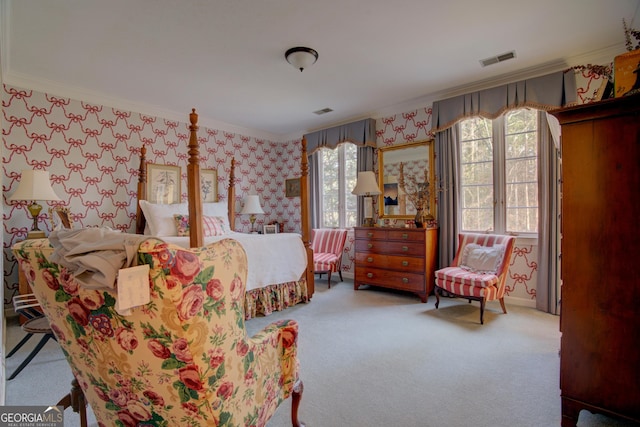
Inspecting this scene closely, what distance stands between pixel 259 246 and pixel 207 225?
112 cm

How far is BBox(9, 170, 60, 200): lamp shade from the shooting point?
2.87 metres

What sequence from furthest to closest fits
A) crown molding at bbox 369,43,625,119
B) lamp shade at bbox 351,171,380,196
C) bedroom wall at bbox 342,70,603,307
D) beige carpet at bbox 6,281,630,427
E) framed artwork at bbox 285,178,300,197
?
framed artwork at bbox 285,178,300,197
lamp shade at bbox 351,171,380,196
bedroom wall at bbox 342,70,603,307
crown molding at bbox 369,43,625,119
beige carpet at bbox 6,281,630,427

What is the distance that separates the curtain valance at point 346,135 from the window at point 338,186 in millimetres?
183

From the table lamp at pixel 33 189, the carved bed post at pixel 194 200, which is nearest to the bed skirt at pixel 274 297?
the carved bed post at pixel 194 200

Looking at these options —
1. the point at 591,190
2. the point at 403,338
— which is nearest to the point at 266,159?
the point at 403,338

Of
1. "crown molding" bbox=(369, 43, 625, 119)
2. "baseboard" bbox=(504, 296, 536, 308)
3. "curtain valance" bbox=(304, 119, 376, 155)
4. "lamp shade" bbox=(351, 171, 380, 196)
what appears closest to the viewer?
"crown molding" bbox=(369, 43, 625, 119)

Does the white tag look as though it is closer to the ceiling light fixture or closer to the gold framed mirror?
the ceiling light fixture

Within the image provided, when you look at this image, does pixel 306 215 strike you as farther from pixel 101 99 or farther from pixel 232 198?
pixel 101 99

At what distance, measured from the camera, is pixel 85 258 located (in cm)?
71

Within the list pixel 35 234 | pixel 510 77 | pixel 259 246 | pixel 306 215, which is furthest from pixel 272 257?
pixel 510 77

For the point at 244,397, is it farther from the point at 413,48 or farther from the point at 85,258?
the point at 413,48

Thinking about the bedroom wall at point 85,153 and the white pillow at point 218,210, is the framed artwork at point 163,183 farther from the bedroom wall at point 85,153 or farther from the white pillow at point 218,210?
the white pillow at point 218,210

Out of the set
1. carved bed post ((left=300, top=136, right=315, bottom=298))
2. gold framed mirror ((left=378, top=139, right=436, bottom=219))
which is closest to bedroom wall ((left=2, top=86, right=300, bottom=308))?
carved bed post ((left=300, top=136, right=315, bottom=298))

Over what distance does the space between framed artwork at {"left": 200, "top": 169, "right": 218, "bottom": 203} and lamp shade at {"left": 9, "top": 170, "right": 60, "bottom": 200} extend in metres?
1.86
